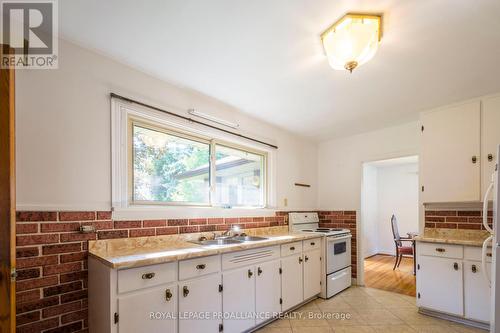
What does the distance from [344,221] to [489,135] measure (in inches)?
85.4

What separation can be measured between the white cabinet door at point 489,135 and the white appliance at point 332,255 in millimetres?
1739

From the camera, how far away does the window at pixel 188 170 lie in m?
2.29

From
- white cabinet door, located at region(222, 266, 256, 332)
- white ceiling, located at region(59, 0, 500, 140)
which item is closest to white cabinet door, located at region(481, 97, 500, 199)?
white ceiling, located at region(59, 0, 500, 140)

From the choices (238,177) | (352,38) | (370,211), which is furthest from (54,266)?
(370,211)

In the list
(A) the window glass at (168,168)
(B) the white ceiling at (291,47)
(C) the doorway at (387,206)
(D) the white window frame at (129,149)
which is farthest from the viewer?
(C) the doorway at (387,206)

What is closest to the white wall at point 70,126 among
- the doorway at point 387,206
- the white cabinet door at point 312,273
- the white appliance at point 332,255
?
the white cabinet door at point 312,273

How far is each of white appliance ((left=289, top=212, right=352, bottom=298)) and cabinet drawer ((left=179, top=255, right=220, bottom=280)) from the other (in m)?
1.76

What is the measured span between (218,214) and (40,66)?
1993 millimetres

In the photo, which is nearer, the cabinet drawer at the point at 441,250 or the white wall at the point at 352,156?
the cabinet drawer at the point at 441,250

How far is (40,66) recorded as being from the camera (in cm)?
172

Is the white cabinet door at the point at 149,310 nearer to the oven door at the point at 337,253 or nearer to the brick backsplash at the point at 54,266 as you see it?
the brick backsplash at the point at 54,266

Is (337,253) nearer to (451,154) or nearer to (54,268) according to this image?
(451,154)

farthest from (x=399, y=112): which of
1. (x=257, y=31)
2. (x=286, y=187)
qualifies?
(x=257, y=31)

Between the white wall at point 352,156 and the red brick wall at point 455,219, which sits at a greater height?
the white wall at point 352,156
